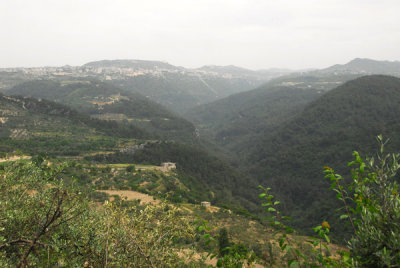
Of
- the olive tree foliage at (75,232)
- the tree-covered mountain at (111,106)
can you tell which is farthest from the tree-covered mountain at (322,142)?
the olive tree foliage at (75,232)

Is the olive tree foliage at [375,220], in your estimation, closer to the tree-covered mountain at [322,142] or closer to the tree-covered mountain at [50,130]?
the tree-covered mountain at [50,130]

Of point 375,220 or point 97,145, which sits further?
point 97,145

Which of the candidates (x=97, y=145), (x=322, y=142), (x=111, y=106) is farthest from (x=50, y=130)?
(x=322, y=142)

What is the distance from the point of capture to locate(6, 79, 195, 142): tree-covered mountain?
133250 mm

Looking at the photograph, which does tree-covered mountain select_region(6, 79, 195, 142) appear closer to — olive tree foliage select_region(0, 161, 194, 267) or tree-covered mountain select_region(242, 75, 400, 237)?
tree-covered mountain select_region(242, 75, 400, 237)

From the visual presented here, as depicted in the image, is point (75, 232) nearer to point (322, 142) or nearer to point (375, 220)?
point (375, 220)

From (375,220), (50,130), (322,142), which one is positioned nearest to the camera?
(375,220)

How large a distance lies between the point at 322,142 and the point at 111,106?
4453 inches

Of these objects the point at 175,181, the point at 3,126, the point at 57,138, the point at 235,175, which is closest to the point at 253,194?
the point at 235,175

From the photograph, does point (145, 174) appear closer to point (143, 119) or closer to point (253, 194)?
point (253, 194)

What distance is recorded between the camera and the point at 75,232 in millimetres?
6727

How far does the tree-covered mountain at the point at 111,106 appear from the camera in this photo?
133250 mm

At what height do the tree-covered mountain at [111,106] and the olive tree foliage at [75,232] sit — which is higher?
the olive tree foliage at [75,232]

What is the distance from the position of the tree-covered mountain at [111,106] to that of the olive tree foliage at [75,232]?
102639 millimetres
